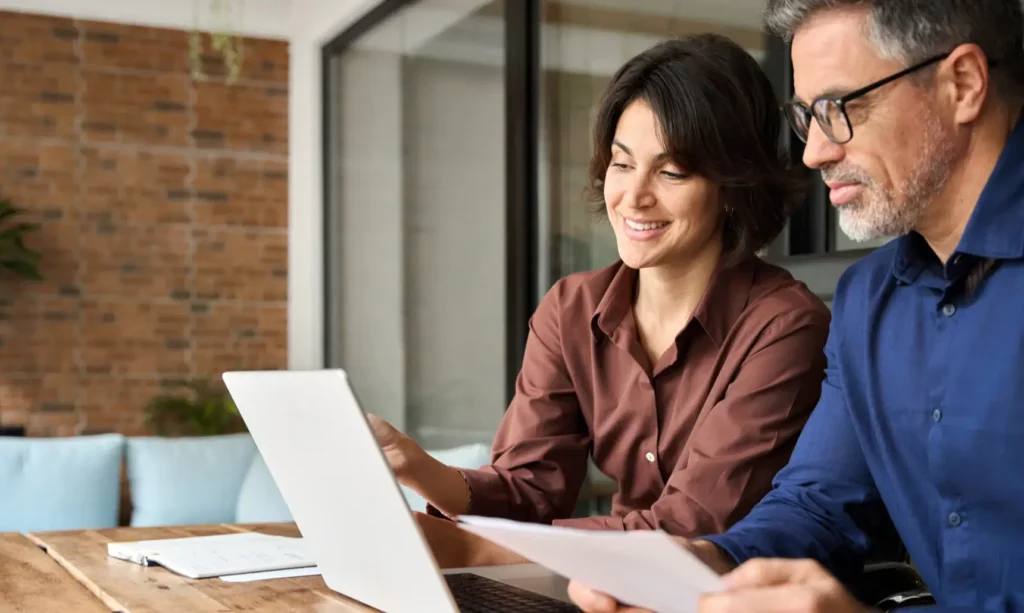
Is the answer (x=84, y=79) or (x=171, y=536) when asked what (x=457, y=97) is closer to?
(x=84, y=79)

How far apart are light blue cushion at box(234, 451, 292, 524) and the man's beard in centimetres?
291

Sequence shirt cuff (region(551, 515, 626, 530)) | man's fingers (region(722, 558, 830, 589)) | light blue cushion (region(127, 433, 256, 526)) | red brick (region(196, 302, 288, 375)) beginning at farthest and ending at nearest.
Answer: red brick (region(196, 302, 288, 375))
light blue cushion (region(127, 433, 256, 526))
shirt cuff (region(551, 515, 626, 530))
man's fingers (region(722, 558, 830, 589))

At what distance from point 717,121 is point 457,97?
2.69 metres

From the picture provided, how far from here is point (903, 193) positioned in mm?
1361

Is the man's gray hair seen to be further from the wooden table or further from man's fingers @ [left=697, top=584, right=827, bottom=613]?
the wooden table

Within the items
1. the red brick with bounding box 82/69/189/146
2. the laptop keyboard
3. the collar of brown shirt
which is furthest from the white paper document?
the red brick with bounding box 82/69/189/146

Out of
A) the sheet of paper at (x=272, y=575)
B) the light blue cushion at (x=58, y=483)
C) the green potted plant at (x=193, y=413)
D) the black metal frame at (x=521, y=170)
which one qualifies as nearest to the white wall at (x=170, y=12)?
the black metal frame at (x=521, y=170)

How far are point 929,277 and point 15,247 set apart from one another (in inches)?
185

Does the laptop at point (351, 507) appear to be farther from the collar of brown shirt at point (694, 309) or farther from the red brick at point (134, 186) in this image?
the red brick at point (134, 186)

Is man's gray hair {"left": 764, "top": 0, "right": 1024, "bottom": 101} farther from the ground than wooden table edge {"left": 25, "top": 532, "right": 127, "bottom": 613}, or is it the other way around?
man's gray hair {"left": 764, "top": 0, "right": 1024, "bottom": 101}

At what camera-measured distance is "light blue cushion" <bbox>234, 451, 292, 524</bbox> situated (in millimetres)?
3969

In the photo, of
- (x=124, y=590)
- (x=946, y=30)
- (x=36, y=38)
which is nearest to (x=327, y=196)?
(x=36, y=38)

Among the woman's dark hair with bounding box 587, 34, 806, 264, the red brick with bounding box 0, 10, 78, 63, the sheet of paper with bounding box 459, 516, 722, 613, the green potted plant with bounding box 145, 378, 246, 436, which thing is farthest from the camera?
the green potted plant with bounding box 145, 378, 246, 436

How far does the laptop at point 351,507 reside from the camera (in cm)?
109
